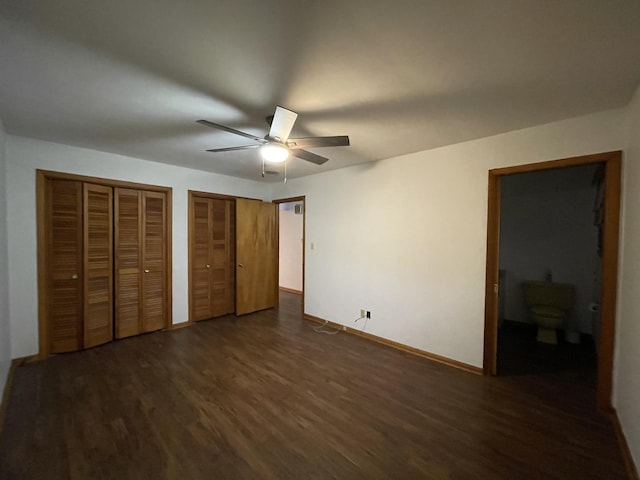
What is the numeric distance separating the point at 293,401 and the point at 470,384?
1.64 meters

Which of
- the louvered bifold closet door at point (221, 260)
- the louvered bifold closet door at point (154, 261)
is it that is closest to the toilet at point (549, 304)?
the louvered bifold closet door at point (221, 260)

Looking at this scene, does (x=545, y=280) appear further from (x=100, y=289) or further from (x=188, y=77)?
(x=100, y=289)

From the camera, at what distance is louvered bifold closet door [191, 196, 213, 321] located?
12.6ft

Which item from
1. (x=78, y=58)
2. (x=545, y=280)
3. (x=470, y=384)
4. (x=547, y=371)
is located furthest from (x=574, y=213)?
(x=78, y=58)

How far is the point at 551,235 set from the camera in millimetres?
3660

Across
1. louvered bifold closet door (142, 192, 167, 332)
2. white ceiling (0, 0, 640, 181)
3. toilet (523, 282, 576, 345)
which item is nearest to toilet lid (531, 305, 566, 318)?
toilet (523, 282, 576, 345)

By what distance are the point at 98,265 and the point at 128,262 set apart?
298mm

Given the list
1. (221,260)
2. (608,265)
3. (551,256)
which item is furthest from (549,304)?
(221,260)

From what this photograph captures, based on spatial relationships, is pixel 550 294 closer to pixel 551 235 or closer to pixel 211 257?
pixel 551 235

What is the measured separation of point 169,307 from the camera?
3.58 metres

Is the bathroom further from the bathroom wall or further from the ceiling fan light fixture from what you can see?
the ceiling fan light fixture

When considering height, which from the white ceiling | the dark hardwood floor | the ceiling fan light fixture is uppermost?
the white ceiling

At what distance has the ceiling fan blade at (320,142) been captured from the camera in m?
1.81

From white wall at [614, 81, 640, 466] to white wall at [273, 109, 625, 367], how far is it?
11.6 inches
